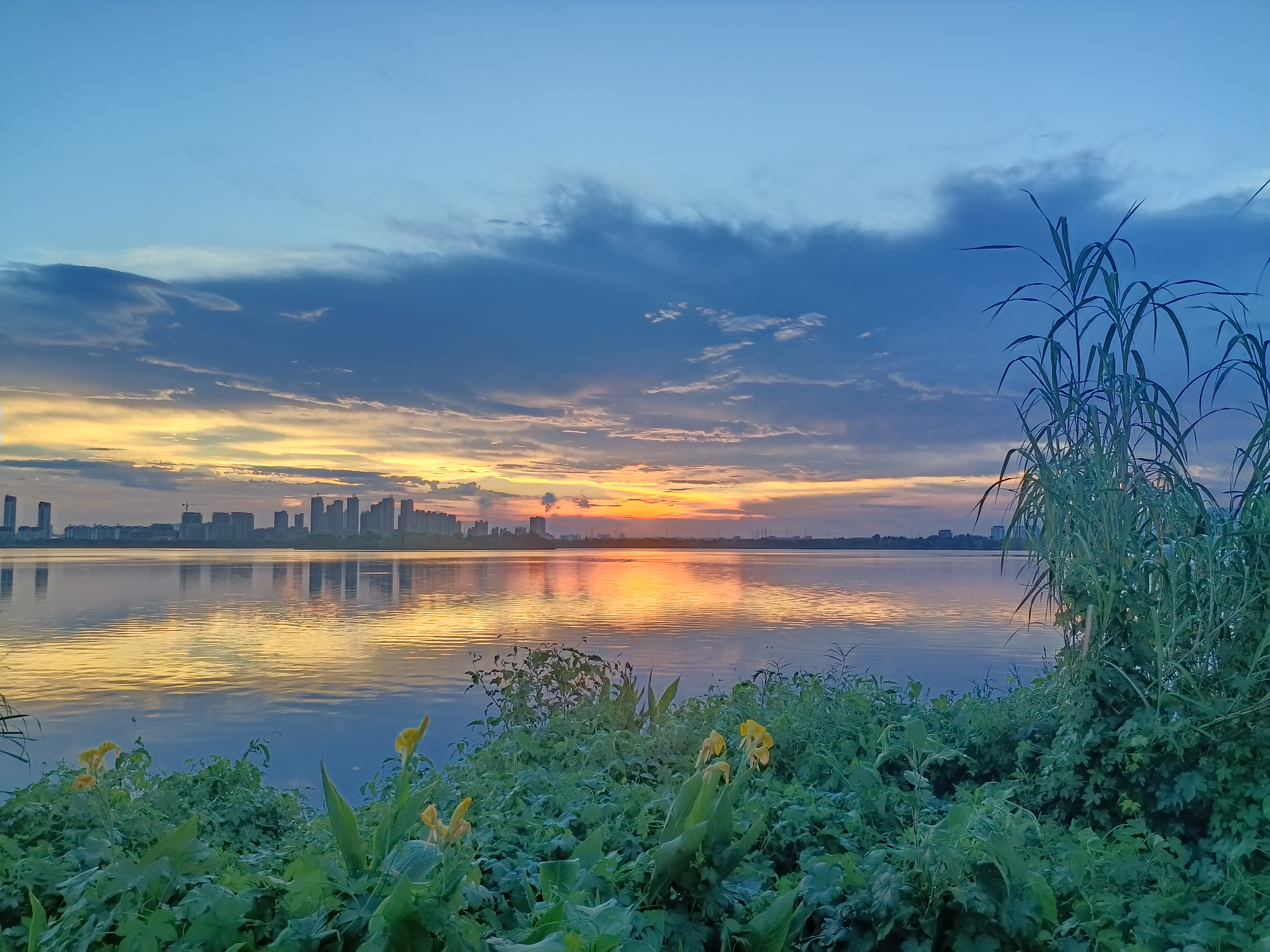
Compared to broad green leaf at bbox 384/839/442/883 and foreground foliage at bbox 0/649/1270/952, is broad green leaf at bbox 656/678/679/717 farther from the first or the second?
broad green leaf at bbox 384/839/442/883

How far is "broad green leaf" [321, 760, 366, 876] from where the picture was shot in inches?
64.7

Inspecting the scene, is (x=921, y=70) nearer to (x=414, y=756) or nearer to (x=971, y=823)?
(x=971, y=823)

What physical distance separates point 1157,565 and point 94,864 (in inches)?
129

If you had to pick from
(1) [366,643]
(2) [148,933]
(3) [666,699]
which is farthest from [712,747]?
(1) [366,643]

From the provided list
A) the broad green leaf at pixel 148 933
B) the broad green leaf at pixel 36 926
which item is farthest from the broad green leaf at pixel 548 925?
the broad green leaf at pixel 36 926

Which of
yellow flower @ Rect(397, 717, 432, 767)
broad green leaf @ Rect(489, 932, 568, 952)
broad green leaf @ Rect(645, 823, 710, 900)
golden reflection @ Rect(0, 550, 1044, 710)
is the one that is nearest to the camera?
broad green leaf @ Rect(489, 932, 568, 952)

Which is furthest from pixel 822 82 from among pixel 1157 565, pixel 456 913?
pixel 456 913

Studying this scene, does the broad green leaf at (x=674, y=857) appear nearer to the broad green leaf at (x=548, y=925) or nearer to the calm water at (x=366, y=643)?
the broad green leaf at (x=548, y=925)

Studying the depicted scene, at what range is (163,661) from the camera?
687 centimetres

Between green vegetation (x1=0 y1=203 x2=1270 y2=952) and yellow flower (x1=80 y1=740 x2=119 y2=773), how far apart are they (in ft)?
0.05

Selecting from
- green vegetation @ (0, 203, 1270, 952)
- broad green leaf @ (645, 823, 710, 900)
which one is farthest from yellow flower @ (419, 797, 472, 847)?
broad green leaf @ (645, 823, 710, 900)

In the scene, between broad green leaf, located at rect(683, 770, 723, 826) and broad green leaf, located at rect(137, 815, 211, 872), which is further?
broad green leaf, located at rect(683, 770, 723, 826)

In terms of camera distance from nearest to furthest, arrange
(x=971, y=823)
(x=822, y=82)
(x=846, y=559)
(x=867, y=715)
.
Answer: (x=971, y=823) → (x=867, y=715) → (x=822, y=82) → (x=846, y=559)

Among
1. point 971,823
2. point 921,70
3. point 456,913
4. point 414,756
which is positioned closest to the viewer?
point 456,913
